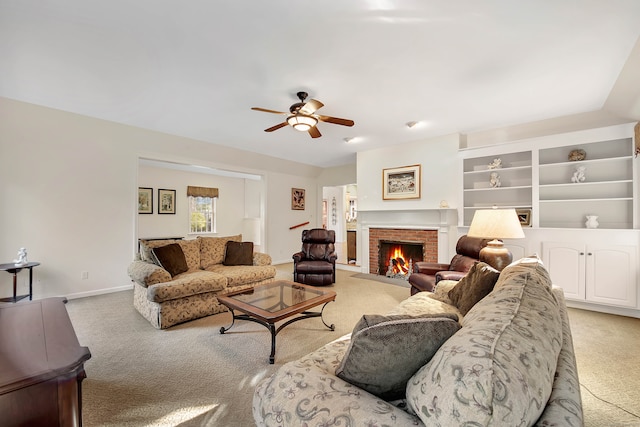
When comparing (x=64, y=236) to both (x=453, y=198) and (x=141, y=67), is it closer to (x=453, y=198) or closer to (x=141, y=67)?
(x=141, y=67)

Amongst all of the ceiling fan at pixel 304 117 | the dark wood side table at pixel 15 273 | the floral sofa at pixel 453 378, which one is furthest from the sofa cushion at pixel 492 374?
the dark wood side table at pixel 15 273

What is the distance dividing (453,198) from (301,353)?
355cm

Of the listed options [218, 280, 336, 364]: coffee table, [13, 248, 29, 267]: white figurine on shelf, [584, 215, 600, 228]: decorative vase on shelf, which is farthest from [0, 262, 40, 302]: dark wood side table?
[584, 215, 600, 228]: decorative vase on shelf

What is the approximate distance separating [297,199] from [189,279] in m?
4.25

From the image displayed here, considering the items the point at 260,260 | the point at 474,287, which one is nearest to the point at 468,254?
the point at 474,287

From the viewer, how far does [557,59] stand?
7.82ft

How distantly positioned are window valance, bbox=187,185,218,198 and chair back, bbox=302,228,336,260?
4.17 m

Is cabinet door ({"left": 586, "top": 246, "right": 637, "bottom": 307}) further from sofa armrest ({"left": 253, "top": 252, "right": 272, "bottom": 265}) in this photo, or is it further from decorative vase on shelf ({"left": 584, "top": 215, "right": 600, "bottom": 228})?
sofa armrest ({"left": 253, "top": 252, "right": 272, "bottom": 265})

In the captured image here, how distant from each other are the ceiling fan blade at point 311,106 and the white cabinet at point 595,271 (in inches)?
138

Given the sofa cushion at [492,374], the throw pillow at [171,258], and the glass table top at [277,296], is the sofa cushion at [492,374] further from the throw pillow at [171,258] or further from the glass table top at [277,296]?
the throw pillow at [171,258]

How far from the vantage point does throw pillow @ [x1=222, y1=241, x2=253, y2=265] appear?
397cm

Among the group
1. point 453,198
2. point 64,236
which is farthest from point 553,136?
point 64,236

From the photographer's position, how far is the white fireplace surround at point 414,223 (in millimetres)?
4633

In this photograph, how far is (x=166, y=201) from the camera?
23.3 ft
